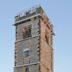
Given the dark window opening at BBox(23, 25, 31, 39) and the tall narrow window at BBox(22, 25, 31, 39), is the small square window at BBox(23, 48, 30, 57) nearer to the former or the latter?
the tall narrow window at BBox(22, 25, 31, 39)

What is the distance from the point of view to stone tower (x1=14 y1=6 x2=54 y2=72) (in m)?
29.0

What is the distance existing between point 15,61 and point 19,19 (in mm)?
4909

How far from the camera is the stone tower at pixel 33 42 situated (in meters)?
29.0

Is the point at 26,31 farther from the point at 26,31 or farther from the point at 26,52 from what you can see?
the point at 26,52

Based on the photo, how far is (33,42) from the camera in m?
29.8

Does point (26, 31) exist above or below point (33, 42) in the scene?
above

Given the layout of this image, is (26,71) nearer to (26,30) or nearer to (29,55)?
(29,55)

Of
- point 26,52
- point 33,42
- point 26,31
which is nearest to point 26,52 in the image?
point 26,52

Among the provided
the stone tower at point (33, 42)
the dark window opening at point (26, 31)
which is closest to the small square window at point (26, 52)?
the stone tower at point (33, 42)

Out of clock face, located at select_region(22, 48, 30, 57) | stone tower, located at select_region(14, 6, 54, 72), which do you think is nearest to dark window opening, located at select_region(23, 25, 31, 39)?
stone tower, located at select_region(14, 6, 54, 72)

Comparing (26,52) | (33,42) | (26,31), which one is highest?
(26,31)

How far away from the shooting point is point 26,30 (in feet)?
103

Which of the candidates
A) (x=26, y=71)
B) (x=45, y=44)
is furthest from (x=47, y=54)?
(x=26, y=71)

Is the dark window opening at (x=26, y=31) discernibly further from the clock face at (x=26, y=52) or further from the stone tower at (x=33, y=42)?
the clock face at (x=26, y=52)
